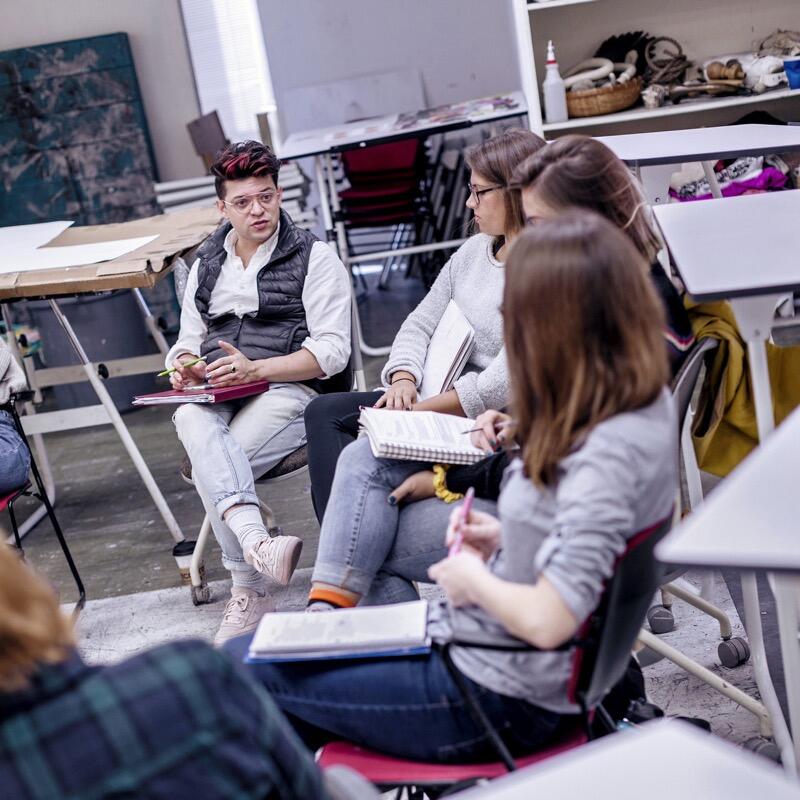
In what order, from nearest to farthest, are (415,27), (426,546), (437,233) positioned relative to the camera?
(426,546) → (437,233) → (415,27)

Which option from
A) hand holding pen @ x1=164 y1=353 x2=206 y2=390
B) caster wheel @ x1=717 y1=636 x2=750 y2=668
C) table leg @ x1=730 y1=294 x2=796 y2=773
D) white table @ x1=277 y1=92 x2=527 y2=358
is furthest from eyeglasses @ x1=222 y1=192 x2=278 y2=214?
white table @ x1=277 y1=92 x2=527 y2=358

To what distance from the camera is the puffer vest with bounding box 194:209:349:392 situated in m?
2.90

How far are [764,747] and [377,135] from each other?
12.0 feet

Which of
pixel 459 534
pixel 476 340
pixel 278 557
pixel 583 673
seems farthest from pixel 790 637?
pixel 278 557

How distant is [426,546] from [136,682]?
1127 millimetres

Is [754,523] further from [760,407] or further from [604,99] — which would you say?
[604,99]

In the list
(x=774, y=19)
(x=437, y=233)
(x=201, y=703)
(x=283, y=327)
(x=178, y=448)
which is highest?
(x=774, y=19)

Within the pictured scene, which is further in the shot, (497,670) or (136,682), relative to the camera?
(497,670)

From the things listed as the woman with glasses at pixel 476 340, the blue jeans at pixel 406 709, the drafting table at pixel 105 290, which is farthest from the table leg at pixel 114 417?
the blue jeans at pixel 406 709

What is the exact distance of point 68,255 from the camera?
3301 millimetres

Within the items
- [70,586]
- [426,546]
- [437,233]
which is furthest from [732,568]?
[437,233]

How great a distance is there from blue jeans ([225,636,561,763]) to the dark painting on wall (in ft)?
17.7

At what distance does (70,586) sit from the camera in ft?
10.9

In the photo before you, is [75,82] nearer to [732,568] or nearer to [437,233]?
[437,233]
